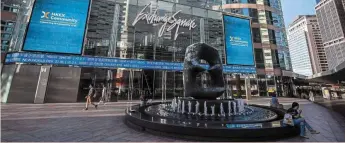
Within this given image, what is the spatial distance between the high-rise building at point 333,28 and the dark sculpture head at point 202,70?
12997cm

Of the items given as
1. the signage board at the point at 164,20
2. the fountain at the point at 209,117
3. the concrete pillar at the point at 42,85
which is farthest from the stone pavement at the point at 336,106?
the concrete pillar at the point at 42,85

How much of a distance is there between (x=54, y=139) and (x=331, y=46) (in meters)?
156

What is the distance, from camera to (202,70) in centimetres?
789

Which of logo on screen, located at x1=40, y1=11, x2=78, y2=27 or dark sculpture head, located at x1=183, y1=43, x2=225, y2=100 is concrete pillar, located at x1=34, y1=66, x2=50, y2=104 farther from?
dark sculpture head, located at x1=183, y1=43, x2=225, y2=100

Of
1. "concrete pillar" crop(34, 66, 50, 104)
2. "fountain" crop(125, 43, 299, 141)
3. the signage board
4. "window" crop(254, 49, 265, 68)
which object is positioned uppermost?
the signage board

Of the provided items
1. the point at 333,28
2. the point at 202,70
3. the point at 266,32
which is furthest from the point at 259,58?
the point at 333,28

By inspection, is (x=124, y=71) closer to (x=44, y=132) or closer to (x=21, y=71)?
(x=21, y=71)

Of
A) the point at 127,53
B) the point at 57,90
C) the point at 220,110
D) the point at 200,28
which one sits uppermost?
the point at 200,28

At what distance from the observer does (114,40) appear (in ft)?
58.0

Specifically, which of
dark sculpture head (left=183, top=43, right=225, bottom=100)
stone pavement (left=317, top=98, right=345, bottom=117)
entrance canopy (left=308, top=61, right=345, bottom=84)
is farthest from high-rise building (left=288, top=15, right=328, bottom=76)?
dark sculpture head (left=183, top=43, right=225, bottom=100)

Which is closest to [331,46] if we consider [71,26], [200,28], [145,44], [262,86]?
[262,86]

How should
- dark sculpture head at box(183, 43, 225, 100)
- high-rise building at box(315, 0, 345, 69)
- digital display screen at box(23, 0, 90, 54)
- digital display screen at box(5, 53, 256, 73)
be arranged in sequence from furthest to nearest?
high-rise building at box(315, 0, 345, 69), digital display screen at box(23, 0, 90, 54), digital display screen at box(5, 53, 256, 73), dark sculpture head at box(183, 43, 225, 100)

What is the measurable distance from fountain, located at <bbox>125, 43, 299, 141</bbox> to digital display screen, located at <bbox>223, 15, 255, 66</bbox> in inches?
519

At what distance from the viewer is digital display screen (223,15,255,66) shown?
20462mm
